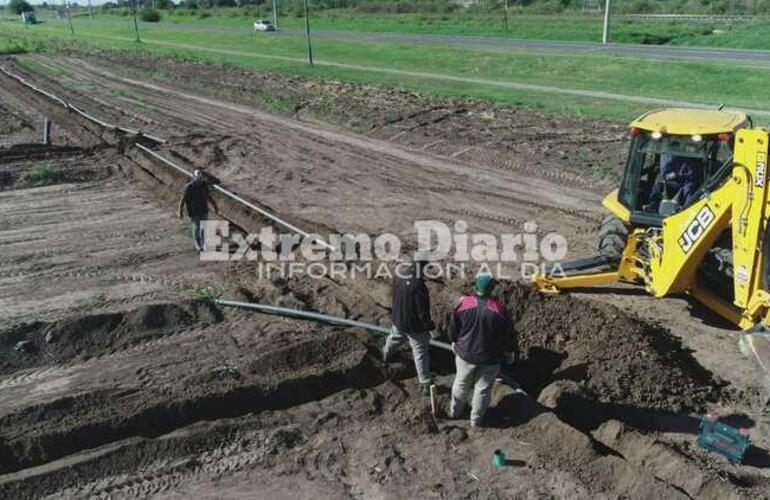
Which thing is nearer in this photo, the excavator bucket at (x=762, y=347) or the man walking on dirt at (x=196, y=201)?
the excavator bucket at (x=762, y=347)

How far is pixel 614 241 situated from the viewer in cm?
1058

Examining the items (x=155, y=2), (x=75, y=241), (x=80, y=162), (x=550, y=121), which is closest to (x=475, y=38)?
(x=550, y=121)

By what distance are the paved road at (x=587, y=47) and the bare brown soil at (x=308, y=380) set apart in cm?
2547

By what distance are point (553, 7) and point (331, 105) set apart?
190 feet

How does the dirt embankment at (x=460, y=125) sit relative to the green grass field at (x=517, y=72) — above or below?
below

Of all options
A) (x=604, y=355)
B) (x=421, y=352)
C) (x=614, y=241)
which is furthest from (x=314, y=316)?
(x=614, y=241)

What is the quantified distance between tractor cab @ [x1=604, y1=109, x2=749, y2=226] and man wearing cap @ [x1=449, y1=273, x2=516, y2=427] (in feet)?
11.7

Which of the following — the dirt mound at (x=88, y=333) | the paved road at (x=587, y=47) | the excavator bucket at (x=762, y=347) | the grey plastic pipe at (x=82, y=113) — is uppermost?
the paved road at (x=587, y=47)

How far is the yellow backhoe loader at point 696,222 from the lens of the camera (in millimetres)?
8062

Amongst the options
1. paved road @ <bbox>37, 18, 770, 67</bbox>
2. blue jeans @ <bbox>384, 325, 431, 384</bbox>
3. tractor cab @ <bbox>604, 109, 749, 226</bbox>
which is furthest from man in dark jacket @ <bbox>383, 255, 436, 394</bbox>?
paved road @ <bbox>37, 18, 770, 67</bbox>

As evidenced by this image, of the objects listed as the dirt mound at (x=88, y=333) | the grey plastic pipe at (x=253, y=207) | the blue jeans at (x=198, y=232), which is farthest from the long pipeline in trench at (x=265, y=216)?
the blue jeans at (x=198, y=232)

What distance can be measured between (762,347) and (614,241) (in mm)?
2854

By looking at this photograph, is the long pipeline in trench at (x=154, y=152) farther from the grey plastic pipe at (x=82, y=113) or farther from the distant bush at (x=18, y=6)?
the distant bush at (x=18, y=6)

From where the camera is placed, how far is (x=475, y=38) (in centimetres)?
5491
